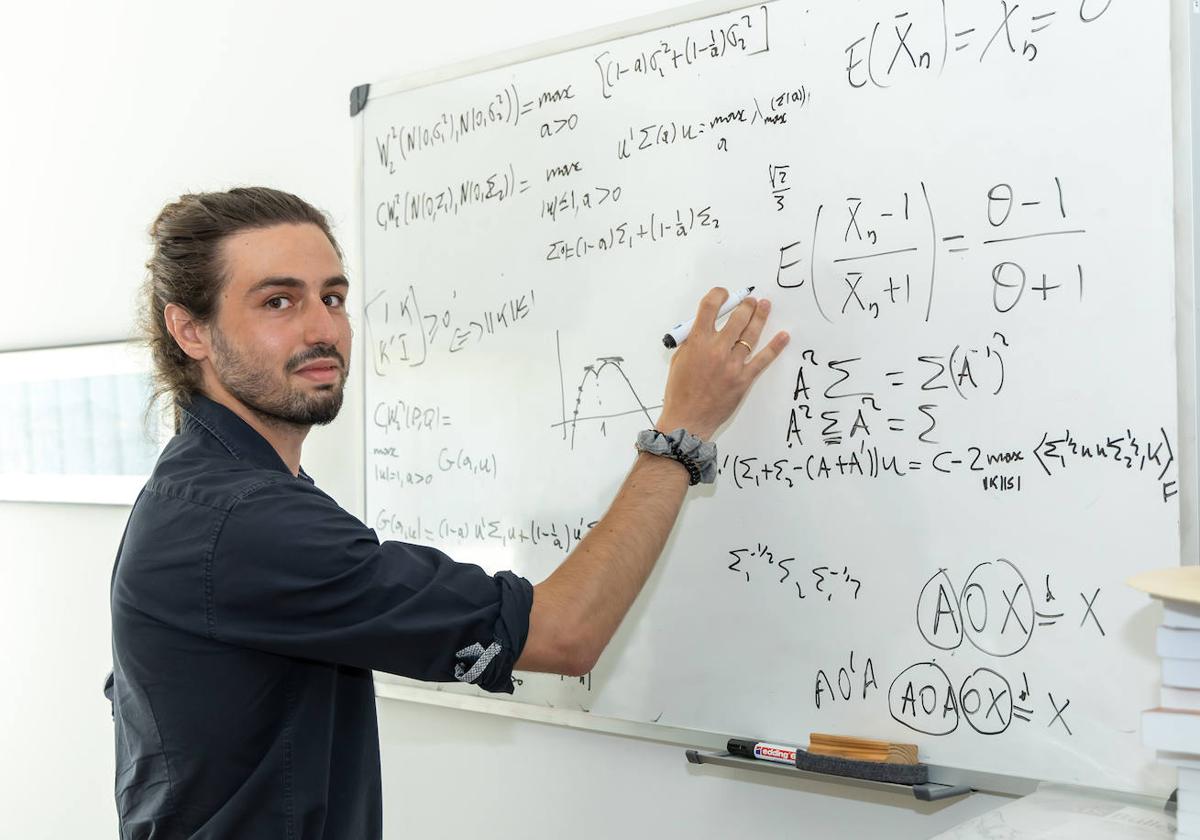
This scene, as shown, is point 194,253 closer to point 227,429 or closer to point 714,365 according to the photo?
point 227,429

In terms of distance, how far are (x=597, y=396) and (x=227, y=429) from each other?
61cm

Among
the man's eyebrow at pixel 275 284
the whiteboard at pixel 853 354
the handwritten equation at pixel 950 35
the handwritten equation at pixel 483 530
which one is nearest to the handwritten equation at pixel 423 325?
the whiteboard at pixel 853 354

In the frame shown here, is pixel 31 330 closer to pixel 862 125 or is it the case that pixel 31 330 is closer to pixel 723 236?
pixel 723 236

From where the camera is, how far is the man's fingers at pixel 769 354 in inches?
67.9

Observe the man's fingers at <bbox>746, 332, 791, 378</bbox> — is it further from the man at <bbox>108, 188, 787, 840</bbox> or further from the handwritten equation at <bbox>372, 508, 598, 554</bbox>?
the handwritten equation at <bbox>372, 508, 598, 554</bbox>

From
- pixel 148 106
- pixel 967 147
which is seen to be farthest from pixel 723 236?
pixel 148 106

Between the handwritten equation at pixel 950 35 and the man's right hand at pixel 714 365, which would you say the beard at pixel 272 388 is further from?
the handwritten equation at pixel 950 35

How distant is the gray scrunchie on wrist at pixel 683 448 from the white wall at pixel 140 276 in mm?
553

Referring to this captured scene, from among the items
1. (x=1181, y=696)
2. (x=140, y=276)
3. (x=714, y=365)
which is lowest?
(x=1181, y=696)

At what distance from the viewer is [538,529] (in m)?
2.05

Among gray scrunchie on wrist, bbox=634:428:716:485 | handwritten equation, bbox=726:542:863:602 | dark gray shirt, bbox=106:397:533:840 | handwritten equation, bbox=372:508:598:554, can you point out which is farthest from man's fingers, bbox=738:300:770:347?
dark gray shirt, bbox=106:397:533:840

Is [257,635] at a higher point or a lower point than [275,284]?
lower

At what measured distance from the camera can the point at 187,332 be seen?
1.69 m

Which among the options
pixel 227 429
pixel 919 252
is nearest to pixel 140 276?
pixel 227 429
